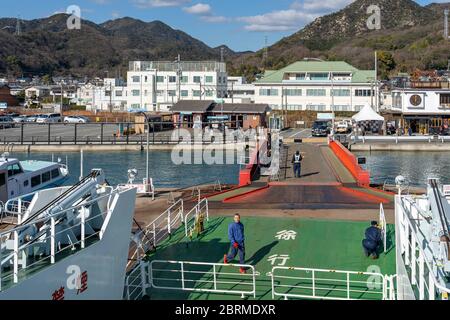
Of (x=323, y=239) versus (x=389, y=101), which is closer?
(x=323, y=239)

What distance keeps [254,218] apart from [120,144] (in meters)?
42.5

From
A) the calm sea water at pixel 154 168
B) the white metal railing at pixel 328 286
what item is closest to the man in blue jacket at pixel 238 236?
the white metal railing at pixel 328 286

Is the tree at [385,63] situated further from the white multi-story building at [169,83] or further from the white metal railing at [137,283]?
the white metal railing at [137,283]

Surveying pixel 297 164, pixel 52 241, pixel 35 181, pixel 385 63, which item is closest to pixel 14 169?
pixel 35 181

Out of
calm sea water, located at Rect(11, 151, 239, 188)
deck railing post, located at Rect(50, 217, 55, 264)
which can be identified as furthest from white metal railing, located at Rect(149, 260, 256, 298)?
calm sea water, located at Rect(11, 151, 239, 188)

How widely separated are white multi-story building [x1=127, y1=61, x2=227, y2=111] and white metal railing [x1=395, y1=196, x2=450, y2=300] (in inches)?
3179

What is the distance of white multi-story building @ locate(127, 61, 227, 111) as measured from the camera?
91000mm

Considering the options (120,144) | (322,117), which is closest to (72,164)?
(120,144)

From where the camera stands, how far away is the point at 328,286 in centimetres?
1132

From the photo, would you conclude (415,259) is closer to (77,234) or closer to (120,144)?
(77,234)

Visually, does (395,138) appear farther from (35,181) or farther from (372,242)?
(372,242)

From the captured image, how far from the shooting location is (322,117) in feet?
239

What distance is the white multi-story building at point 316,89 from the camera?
84062 millimetres

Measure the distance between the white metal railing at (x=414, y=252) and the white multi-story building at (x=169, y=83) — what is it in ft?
265
